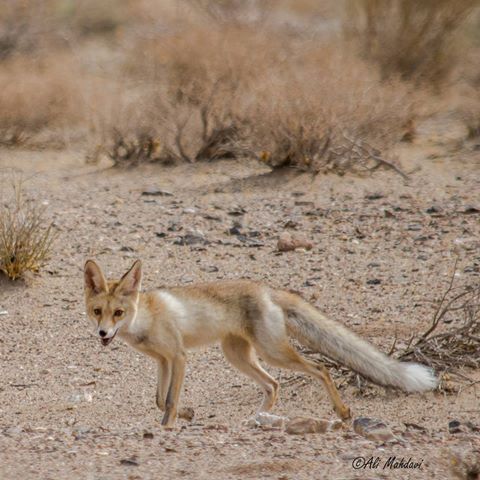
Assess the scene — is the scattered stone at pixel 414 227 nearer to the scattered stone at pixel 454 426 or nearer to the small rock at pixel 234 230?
the small rock at pixel 234 230

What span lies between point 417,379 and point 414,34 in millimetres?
13293

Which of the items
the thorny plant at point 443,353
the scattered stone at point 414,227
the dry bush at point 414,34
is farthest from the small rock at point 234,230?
the dry bush at point 414,34

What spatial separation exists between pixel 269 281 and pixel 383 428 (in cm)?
436

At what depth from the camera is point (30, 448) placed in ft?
21.3

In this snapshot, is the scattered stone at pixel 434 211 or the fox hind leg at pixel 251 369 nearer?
the fox hind leg at pixel 251 369

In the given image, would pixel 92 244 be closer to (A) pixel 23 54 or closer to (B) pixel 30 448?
(B) pixel 30 448

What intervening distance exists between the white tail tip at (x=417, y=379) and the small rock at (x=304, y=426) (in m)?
0.84

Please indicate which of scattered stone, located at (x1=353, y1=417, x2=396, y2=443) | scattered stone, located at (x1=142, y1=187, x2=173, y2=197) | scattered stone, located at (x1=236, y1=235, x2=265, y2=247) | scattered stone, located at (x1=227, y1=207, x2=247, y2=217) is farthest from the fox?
scattered stone, located at (x1=142, y1=187, x2=173, y2=197)

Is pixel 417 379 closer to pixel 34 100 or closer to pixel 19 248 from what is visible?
pixel 19 248

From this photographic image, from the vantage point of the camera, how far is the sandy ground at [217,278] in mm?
6297

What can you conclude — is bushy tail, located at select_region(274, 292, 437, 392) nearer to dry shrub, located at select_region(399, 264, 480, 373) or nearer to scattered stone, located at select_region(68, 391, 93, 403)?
dry shrub, located at select_region(399, 264, 480, 373)

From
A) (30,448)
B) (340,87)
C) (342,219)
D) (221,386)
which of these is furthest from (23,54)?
(30,448)

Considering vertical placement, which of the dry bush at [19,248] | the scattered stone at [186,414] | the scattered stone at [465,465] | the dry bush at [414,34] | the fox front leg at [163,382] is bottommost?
the dry bush at [414,34]

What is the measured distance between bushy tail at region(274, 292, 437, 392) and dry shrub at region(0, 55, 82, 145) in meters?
10.1
